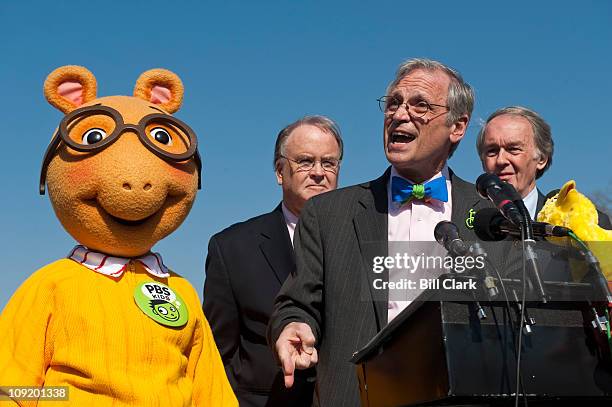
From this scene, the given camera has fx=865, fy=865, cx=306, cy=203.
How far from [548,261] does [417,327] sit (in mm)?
662

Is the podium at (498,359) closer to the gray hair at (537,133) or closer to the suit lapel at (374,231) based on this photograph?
the suit lapel at (374,231)

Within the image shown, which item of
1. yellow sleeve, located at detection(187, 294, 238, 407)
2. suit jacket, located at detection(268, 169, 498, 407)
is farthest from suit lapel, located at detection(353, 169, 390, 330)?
yellow sleeve, located at detection(187, 294, 238, 407)

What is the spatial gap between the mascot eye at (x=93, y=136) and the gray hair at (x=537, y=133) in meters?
2.69

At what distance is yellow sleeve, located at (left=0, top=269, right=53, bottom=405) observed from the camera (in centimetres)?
349

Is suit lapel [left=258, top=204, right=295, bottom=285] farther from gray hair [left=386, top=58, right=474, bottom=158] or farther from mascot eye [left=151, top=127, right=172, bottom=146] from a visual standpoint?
mascot eye [left=151, top=127, right=172, bottom=146]

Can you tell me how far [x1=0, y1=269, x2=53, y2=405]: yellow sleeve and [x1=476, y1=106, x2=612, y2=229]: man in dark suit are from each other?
9.87ft

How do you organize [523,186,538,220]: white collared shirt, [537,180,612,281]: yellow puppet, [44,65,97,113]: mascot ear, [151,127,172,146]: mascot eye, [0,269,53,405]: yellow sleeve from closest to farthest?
1. [537,180,612,281]: yellow puppet
2. [0,269,53,405]: yellow sleeve
3. [151,127,172,146]: mascot eye
4. [44,65,97,113]: mascot ear
5. [523,186,538,220]: white collared shirt

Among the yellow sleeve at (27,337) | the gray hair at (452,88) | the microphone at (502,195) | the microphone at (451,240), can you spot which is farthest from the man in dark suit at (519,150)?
the yellow sleeve at (27,337)

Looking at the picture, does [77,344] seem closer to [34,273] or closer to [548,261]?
[34,273]

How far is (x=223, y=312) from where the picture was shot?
535 cm

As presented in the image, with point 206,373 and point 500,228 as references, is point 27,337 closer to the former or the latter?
point 206,373

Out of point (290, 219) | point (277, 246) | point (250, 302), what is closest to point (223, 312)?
point (250, 302)

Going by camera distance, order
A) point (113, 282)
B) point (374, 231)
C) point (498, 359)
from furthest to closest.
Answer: point (374, 231)
point (113, 282)
point (498, 359)

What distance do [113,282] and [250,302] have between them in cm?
165
